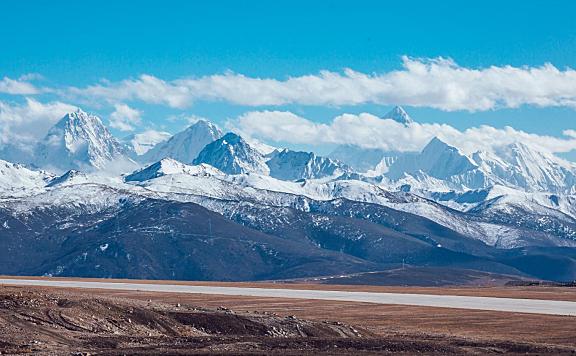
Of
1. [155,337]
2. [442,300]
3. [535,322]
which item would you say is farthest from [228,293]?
[155,337]

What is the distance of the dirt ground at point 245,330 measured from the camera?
6306 centimetres

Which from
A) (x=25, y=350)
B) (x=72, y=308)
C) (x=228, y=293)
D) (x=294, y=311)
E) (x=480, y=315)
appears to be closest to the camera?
(x=25, y=350)

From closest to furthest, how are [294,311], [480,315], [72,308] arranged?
1. [72,308]
2. [480,315]
3. [294,311]

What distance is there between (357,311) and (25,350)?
177ft

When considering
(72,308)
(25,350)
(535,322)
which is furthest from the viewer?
(535,322)

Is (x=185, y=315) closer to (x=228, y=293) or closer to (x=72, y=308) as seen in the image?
(x=72, y=308)

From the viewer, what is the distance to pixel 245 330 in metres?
77.9

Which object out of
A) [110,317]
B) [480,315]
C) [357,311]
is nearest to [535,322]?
[480,315]

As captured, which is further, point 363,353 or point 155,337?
point 155,337

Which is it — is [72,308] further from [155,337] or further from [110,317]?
[155,337]

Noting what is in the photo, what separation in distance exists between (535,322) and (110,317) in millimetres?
39706

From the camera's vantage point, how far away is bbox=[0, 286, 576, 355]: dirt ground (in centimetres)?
6306

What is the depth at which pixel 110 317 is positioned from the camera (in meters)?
77.0

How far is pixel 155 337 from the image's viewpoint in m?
70.8
